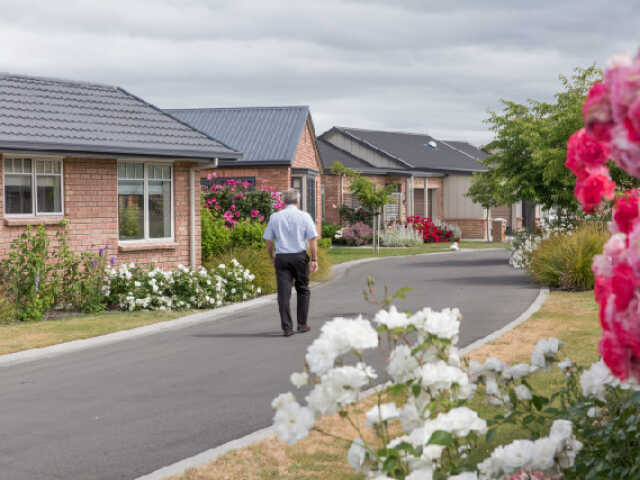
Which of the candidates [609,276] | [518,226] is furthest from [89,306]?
[518,226]

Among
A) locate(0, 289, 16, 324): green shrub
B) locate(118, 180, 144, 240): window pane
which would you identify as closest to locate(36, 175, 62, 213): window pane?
locate(118, 180, 144, 240): window pane

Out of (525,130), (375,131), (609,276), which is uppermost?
(375,131)

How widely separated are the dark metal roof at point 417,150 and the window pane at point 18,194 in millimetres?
30642

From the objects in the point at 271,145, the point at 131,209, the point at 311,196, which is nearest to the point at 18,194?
the point at 131,209

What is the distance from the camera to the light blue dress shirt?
11.6 meters

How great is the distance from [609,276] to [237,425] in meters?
5.03

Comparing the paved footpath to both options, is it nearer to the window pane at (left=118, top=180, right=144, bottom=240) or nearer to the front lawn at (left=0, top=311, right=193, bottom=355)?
the front lawn at (left=0, top=311, right=193, bottom=355)

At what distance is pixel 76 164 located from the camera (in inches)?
639

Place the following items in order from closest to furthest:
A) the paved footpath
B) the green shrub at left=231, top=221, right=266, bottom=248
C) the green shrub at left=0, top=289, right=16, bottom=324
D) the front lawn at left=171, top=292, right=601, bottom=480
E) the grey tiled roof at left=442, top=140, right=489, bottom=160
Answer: the front lawn at left=171, top=292, right=601, bottom=480 → the paved footpath → the green shrub at left=0, top=289, right=16, bottom=324 → the green shrub at left=231, top=221, right=266, bottom=248 → the grey tiled roof at left=442, top=140, right=489, bottom=160

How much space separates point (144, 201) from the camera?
17688mm

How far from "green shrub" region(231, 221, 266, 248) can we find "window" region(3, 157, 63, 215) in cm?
520

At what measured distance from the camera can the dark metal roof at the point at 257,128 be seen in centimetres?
3078

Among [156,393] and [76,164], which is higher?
[76,164]

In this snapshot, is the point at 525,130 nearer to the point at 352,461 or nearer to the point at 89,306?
the point at 89,306
